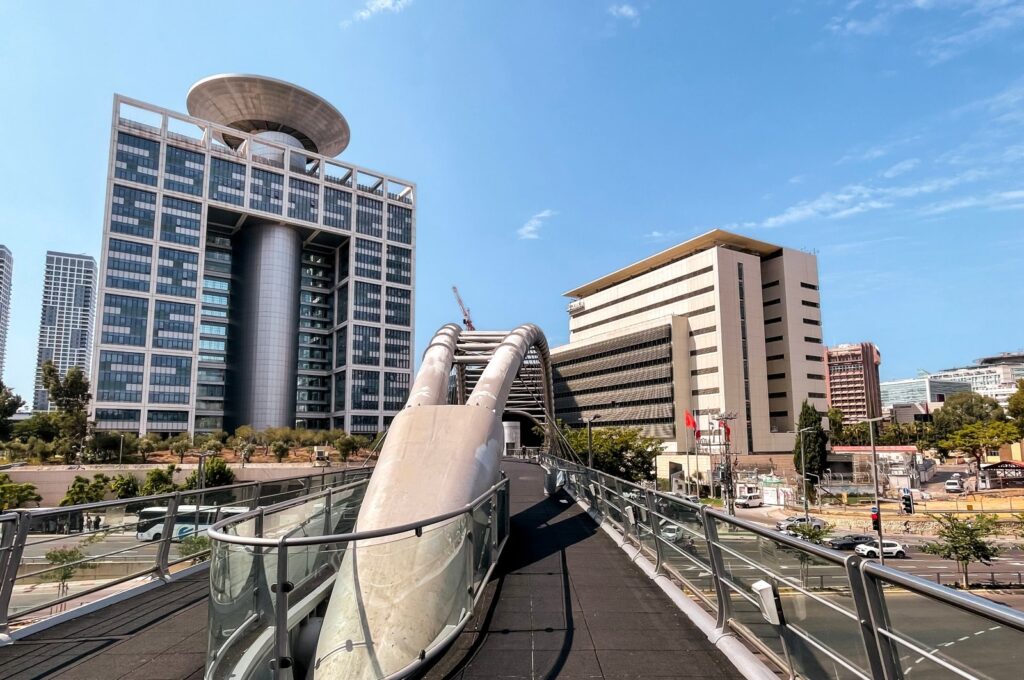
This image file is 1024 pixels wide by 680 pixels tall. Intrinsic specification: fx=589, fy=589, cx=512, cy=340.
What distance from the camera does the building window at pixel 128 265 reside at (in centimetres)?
7994

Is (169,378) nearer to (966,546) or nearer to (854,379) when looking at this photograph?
(966,546)

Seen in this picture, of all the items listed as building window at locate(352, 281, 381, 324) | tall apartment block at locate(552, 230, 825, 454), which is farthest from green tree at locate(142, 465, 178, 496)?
tall apartment block at locate(552, 230, 825, 454)

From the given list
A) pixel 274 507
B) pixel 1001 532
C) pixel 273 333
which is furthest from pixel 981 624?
pixel 273 333

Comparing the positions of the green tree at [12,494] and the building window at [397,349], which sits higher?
the building window at [397,349]

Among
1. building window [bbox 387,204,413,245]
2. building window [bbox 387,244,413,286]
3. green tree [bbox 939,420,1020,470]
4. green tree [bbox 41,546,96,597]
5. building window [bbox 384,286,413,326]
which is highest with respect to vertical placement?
A: building window [bbox 387,204,413,245]

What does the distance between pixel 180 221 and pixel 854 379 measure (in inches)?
7546

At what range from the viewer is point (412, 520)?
9.41 m

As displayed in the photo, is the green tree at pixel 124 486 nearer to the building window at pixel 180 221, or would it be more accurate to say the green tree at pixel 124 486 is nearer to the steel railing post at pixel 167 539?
the steel railing post at pixel 167 539

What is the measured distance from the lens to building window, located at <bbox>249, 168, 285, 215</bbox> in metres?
92.8

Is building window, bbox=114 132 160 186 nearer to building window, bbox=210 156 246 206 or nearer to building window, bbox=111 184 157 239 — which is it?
building window, bbox=111 184 157 239

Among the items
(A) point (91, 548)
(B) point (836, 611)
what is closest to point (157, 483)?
(A) point (91, 548)

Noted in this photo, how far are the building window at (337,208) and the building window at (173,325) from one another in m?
26.0

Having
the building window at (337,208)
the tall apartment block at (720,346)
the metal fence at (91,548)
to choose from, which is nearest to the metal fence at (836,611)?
the metal fence at (91,548)

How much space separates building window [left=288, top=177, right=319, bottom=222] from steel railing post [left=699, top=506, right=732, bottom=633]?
Result: 99561 millimetres
